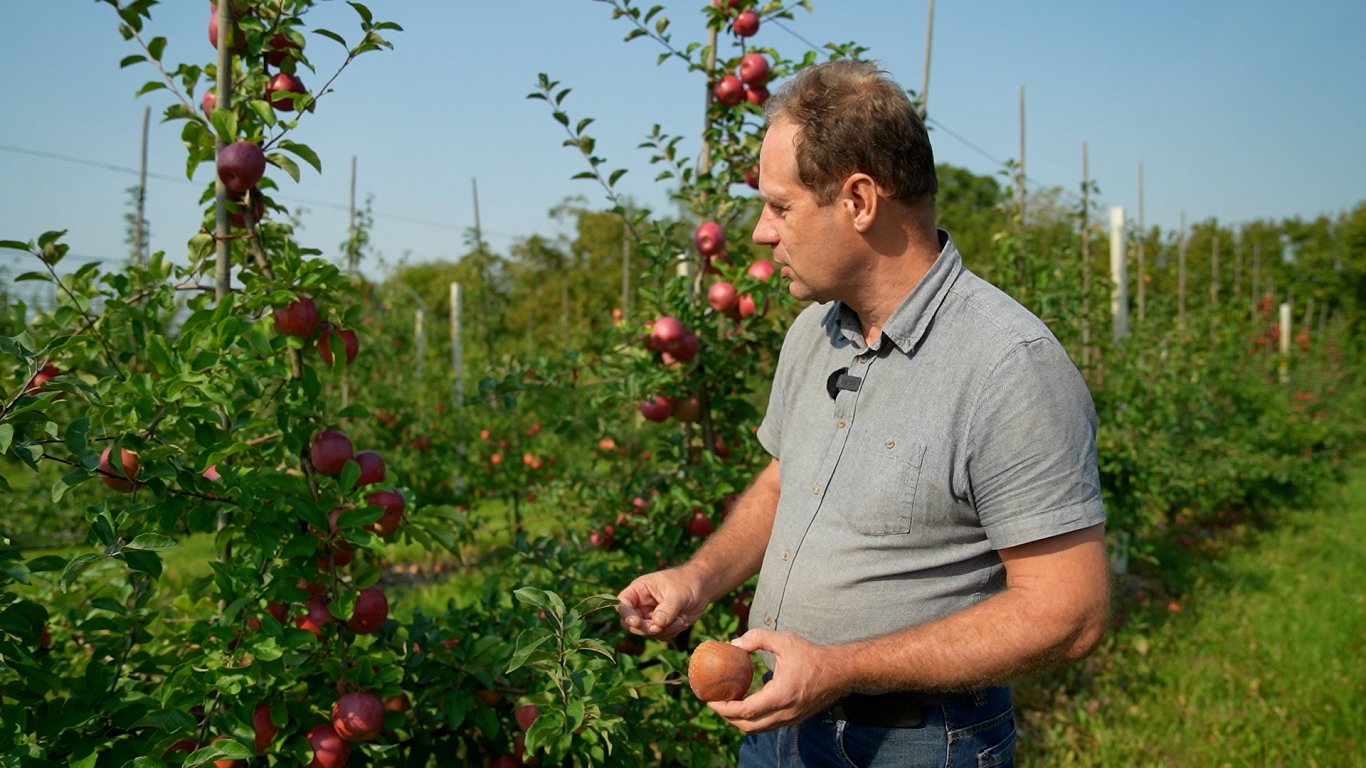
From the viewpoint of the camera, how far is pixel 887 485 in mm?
1457

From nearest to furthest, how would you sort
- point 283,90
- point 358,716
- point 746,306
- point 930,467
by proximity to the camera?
point 930,467
point 358,716
point 283,90
point 746,306

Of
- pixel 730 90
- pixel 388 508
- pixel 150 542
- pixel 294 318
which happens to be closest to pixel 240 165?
pixel 294 318

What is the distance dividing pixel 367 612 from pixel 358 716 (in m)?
0.22

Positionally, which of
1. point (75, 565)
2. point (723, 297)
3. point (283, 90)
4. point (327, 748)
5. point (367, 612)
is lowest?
point (327, 748)

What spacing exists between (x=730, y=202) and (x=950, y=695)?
1.85m

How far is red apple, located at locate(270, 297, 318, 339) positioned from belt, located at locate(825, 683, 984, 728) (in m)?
1.21

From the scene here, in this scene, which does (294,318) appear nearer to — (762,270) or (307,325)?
(307,325)

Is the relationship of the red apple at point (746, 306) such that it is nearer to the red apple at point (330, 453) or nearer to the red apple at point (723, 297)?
the red apple at point (723, 297)

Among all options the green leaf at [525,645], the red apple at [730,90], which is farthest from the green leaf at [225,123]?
the red apple at [730,90]

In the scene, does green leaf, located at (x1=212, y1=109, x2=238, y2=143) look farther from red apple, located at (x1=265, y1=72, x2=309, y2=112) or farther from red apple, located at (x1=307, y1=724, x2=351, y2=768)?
red apple, located at (x1=307, y1=724, x2=351, y2=768)

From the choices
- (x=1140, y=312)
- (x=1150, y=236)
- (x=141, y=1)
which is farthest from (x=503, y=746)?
(x=1150, y=236)

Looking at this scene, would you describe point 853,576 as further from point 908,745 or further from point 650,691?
point 650,691

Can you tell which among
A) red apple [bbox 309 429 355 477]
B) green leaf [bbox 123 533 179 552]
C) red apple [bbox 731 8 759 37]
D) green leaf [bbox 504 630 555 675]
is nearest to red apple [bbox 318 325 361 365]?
red apple [bbox 309 429 355 477]

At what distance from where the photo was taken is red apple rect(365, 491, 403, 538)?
189 centimetres
